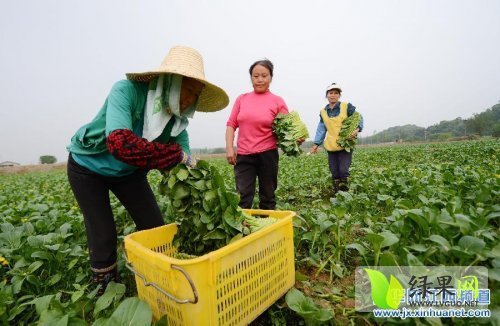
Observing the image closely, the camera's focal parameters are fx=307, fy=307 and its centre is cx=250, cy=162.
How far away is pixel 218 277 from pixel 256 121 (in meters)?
2.01

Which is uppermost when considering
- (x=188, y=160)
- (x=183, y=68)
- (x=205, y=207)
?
(x=183, y=68)

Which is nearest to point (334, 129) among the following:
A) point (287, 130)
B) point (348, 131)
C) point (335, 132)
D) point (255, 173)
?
point (335, 132)

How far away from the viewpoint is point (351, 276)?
2.24m

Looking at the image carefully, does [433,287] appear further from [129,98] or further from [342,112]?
[342,112]

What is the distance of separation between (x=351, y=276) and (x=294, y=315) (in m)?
0.64

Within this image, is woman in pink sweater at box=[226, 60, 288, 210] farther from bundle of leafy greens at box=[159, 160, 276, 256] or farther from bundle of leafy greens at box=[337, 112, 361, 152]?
bundle of leafy greens at box=[337, 112, 361, 152]

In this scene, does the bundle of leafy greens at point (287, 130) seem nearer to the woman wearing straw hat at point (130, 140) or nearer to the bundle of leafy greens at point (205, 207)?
the woman wearing straw hat at point (130, 140)

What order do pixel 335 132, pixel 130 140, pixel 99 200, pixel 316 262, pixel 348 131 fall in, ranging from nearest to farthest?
pixel 130 140
pixel 99 200
pixel 316 262
pixel 348 131
pixel 335 132

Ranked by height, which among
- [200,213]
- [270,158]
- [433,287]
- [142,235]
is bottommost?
[433,287]

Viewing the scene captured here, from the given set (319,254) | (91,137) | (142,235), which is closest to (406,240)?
(319,254)

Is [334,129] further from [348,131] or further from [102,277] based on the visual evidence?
[102,277]

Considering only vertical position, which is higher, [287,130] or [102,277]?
[287,130]

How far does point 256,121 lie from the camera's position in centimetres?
314

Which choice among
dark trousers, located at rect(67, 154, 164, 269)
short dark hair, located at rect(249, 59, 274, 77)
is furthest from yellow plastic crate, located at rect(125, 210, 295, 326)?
short dark hair, located at rect(249, 59, 274, 77)
